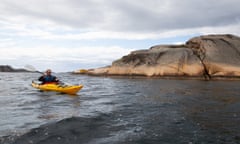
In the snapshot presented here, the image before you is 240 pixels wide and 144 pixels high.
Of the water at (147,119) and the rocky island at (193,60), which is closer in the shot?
the water at (147,119)

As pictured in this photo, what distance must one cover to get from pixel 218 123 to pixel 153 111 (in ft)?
9.79

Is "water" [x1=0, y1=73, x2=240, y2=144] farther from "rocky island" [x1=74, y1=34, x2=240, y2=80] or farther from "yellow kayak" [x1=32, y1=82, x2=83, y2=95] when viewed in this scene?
"rocky island" [x1=74, y1=34, x2=240, y2=80]

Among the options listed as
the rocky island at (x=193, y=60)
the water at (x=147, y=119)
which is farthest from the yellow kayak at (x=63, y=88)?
the rocky island at (x=193, y=60)

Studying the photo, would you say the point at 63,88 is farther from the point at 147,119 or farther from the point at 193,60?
the point at 193,60

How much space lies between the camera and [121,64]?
38.3 metres

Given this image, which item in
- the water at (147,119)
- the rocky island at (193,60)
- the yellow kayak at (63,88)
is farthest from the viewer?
the rocky island at (193,60)

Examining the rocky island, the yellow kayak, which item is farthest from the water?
the rocky island

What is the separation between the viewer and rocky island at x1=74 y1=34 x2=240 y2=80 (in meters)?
32.5

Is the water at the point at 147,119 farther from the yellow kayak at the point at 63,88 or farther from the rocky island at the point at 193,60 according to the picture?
the rocky island at the point at 193,60

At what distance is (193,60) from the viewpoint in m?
33.2

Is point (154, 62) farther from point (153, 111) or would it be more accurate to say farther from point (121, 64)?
point (153, 111)

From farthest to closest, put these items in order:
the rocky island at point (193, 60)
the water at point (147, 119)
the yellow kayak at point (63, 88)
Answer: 1. the rocky island at point (193, 60)
2. the yellow kayak at point (63, 88)
3. the water at point (147, 119)

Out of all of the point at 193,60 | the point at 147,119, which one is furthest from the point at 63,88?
the point at 193,60

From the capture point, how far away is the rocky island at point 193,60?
3250cm
